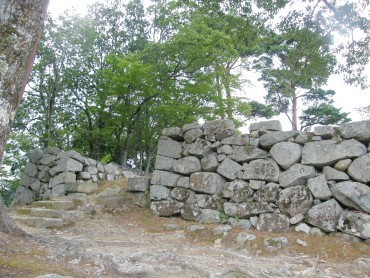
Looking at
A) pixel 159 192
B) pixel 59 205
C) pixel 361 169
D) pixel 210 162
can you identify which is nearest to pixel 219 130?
pixel 210 162

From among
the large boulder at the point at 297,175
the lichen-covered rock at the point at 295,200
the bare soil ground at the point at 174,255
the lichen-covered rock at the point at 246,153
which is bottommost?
the bare soil ground at the point at 174,255

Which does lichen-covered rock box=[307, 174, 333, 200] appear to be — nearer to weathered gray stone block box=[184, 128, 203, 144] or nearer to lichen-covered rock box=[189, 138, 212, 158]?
lichen-covered rock box=[189, 138, 212, 158]

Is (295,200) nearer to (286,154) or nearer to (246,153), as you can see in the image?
(286,154)

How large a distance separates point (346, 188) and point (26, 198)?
30.4 feet

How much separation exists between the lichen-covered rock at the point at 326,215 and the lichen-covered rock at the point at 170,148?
3.09 meters

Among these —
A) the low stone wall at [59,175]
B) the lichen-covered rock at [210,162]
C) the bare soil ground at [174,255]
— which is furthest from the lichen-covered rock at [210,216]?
the low stone wall at [59,175]

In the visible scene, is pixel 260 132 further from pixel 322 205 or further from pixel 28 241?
pixel 28 241

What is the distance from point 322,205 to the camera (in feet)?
16.6

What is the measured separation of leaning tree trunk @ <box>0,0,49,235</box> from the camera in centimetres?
321

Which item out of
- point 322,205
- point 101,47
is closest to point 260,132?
point 322,205

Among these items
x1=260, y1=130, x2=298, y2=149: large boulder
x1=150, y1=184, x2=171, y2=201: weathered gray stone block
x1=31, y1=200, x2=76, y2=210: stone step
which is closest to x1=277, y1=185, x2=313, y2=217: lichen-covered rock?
x1=260, y1=130, x2=298, y2=149: large boulder

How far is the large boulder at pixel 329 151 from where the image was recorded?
16.7 feet

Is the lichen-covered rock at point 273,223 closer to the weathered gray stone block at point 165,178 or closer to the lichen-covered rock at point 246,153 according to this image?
the lichen-covered rock at point 246,153

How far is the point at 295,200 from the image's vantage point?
528 centimetres
